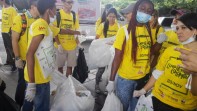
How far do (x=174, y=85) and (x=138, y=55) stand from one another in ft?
2.34

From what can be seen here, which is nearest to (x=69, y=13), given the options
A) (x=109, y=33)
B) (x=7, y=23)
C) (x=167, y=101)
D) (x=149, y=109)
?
(x=109, y=33)

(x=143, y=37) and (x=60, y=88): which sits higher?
(x=143, y=37)

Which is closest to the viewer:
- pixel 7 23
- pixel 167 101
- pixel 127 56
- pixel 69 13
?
pixel 167 101

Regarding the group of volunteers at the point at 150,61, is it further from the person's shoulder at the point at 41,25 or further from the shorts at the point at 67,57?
the shorts at the point at 67,57

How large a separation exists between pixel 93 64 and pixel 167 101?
254 cm

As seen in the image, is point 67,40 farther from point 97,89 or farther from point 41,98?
point 41,98

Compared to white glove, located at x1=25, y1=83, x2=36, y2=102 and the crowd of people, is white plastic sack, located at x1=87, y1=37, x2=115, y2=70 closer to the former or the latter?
the crowd of people

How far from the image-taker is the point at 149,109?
9.04 ft

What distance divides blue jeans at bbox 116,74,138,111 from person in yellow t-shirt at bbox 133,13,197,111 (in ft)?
1.95

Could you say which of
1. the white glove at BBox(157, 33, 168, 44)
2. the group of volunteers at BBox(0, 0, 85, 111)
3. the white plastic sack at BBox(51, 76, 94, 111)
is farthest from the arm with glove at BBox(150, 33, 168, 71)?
the group of volunteers at BBox(0, 0, 85, 111)

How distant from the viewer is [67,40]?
4.73 m

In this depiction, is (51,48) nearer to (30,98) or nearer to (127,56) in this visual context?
(30,98)

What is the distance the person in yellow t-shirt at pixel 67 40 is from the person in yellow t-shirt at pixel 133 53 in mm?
1823

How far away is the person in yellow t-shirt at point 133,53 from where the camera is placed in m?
2.89
